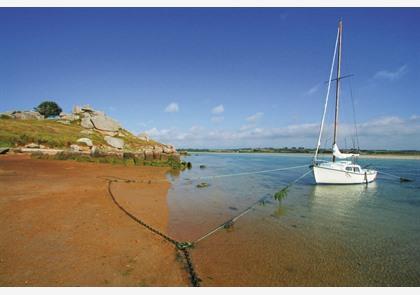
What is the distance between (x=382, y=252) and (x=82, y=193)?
13.8 meters

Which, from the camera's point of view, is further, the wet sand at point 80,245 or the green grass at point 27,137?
the green grass at point 27,137

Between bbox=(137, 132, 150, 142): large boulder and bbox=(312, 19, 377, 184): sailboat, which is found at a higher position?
bbox=(137, 132, 150, 142): large boulder

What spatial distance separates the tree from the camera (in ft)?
262

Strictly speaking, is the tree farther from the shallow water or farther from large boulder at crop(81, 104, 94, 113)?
the shallow water

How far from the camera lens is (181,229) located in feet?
27.1

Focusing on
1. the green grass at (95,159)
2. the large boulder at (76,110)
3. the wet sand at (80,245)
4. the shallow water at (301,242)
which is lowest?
the shallow water at (301,242)

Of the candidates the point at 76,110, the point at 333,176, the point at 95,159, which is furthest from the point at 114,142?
the point at 333,176

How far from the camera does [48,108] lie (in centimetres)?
8062

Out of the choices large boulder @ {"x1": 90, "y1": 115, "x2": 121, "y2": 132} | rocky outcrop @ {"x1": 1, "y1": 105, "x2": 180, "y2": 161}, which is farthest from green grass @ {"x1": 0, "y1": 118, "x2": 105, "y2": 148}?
large boulder @ {"x1": 90, "y1": 115, "x2": 121, "y2": 132}

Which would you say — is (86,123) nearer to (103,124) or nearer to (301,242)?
(103,124)

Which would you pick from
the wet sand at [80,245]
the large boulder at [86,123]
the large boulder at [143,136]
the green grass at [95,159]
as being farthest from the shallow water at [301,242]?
the large boulder at [143,136]

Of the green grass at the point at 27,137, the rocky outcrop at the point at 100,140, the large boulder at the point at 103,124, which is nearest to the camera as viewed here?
the green grass at the point at 27,137

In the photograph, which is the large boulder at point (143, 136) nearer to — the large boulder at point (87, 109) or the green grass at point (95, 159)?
the large boulder at point (87, 109)

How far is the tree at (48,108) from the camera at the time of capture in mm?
79938
